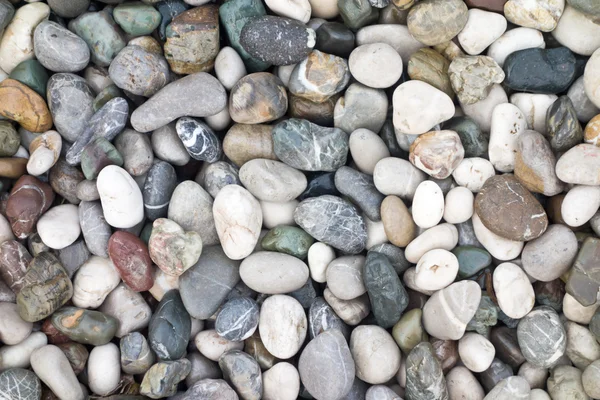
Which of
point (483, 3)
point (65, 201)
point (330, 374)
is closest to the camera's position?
point (330, 374)

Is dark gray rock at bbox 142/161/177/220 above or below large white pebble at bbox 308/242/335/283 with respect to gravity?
above

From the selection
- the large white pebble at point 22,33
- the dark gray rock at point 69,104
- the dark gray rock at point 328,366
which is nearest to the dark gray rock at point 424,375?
the dark gray rock at point 328,366

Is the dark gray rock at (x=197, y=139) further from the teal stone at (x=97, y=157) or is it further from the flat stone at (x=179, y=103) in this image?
the teal stone at (x=97, y=157)

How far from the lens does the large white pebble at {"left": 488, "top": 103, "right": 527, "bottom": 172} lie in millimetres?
1477

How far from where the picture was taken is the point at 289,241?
1.51 metres

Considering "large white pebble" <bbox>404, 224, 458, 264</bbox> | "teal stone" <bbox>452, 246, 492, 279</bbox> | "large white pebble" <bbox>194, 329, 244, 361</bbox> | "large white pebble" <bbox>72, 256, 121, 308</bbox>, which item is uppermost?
"large white pebble" <bbox>404, 224, 458, 264</bbox>

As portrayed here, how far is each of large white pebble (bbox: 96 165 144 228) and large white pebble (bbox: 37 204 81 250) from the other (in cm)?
11

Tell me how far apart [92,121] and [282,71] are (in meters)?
0.51

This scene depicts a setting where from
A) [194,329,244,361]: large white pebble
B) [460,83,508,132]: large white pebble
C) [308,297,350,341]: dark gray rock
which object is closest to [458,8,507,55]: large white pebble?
[460,83,508,132]: large white pebble

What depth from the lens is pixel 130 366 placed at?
1467 mm

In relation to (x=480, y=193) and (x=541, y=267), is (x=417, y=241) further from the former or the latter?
(x=541, y=267)

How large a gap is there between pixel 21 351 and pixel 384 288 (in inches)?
35.9

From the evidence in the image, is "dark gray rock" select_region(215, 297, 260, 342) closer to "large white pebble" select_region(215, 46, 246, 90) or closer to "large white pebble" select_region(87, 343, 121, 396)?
"large white pebble" select_region(87, 343, 121, 396)

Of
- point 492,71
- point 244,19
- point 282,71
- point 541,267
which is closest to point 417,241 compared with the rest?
point 541,267
